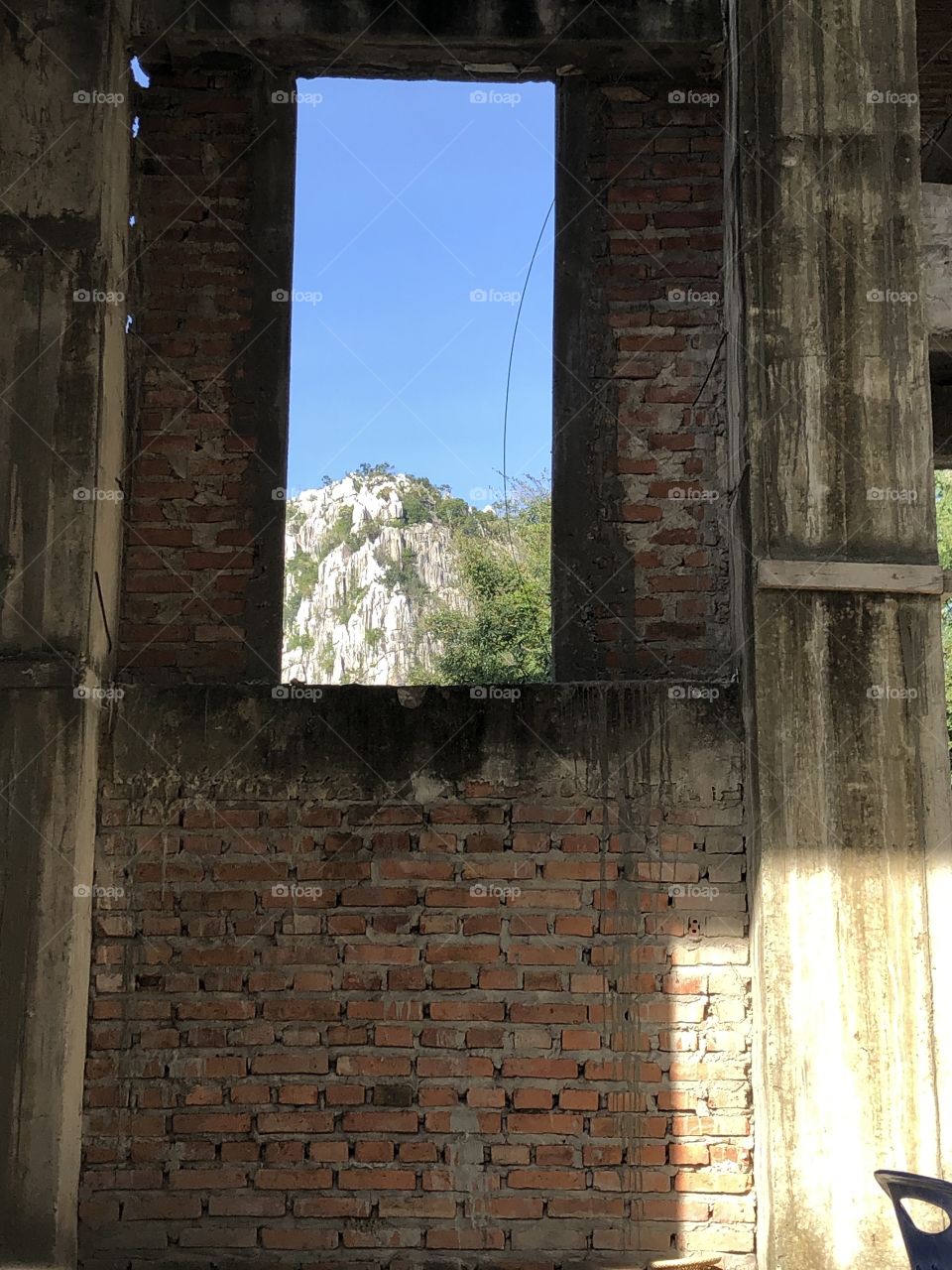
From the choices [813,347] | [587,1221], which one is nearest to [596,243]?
[813,347]

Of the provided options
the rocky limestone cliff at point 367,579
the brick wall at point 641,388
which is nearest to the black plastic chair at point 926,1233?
the brick wall at point 641,388

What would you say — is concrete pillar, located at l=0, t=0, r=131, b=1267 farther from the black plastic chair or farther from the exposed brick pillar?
the black plastic chair

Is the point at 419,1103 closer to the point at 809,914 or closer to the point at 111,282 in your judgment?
the point at 809,914

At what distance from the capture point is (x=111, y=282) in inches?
189

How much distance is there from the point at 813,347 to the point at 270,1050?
339 cm

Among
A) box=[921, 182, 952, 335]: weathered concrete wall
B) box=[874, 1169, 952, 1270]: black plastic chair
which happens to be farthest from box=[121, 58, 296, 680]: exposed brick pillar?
box=[874, 1169, 952, 1270]: black plastic chair

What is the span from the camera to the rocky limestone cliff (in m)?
21.0

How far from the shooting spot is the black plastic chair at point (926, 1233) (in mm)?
3057

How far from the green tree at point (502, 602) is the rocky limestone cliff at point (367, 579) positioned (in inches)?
24.2

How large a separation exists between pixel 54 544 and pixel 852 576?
3024 mm

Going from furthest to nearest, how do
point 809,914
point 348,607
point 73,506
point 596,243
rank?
1. point 348,607
2. point 596,243
3. point 73,506
4. point 809,914

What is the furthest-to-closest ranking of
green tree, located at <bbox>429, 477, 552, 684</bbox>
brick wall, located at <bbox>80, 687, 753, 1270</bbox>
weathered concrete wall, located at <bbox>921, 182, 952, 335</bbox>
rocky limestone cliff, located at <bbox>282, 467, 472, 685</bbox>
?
rocky limestone cliff, located at <bbox>282, 467, 472, 685</bbox> < green tree, located at <bbox>429, 477, 552, 684</bbox> < weathered concrete wall, located at <bbox>921, 182, 952, 335</bbox> < brick wall, located at <bbox>80, 687, 753, 1270</bbox>

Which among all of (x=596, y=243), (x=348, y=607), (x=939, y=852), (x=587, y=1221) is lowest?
(x=587, y=1221)

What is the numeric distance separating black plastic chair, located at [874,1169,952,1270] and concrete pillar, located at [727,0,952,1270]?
1.02 meters
